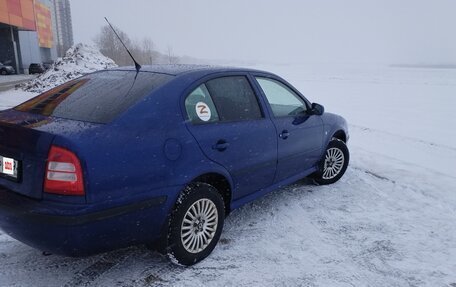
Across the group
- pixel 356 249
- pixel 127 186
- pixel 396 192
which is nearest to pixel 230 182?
pixel 127 186

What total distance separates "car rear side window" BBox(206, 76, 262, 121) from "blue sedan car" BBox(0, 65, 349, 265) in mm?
13

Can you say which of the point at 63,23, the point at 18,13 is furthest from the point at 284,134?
the point at 63,23

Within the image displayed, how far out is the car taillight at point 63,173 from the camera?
2379mm

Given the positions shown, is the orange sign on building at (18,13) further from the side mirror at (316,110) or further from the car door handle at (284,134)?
the car door handle at (284,134)

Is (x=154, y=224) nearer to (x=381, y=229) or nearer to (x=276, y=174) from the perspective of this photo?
(x=276, y=174)

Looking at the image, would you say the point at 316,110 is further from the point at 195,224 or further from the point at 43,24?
the point at 43,24

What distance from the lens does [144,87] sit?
307 centimetres

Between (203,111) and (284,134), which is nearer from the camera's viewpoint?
(203,111)

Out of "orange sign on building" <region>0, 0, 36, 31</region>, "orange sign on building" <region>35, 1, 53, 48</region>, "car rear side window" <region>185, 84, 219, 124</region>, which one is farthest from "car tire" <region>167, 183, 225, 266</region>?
"orange sign on building" <region>35, 1, 53, 48</region>

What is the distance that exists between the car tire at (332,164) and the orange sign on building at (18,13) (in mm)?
40063

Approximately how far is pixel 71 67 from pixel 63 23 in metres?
140

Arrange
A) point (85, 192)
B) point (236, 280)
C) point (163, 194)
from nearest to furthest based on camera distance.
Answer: point (85, 192) → point (163, 194) → point (236, 280)

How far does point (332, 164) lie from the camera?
5176 mm

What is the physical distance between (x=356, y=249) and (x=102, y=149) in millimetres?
2463
